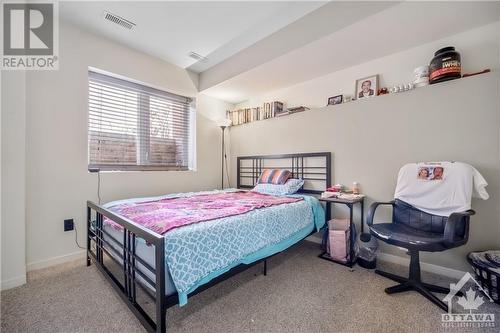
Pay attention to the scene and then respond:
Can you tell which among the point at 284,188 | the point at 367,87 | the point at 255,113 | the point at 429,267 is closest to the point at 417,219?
the point at 429,267

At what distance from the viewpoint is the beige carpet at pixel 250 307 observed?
133 centimetres

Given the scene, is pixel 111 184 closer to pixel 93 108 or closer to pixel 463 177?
pixel 93 108

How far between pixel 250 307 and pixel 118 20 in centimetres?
304

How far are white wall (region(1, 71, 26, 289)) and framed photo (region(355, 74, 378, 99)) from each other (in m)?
3.41

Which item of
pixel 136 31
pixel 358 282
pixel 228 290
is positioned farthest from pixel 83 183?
pixel 358 282

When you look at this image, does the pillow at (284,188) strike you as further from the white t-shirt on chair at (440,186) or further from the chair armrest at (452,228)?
the chair armrest at (452,228)

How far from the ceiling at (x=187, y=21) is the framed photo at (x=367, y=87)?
3.31ft

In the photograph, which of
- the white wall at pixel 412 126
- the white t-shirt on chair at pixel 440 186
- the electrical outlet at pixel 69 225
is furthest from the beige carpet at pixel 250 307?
the white wall at pixel 412 126

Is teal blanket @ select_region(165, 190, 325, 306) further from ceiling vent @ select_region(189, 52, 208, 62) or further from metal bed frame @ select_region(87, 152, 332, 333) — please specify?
ceiling vent @ select_region(189, 52, 208, 62)

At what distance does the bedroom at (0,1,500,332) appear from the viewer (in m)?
1.42

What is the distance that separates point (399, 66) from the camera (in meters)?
2.33

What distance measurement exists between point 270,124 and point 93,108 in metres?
2.36

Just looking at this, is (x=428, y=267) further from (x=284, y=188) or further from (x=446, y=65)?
(x=446, y=65)

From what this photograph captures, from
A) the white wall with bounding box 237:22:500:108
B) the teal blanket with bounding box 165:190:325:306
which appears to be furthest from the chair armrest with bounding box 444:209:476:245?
the white wall with bounding box 237:22:500:108
